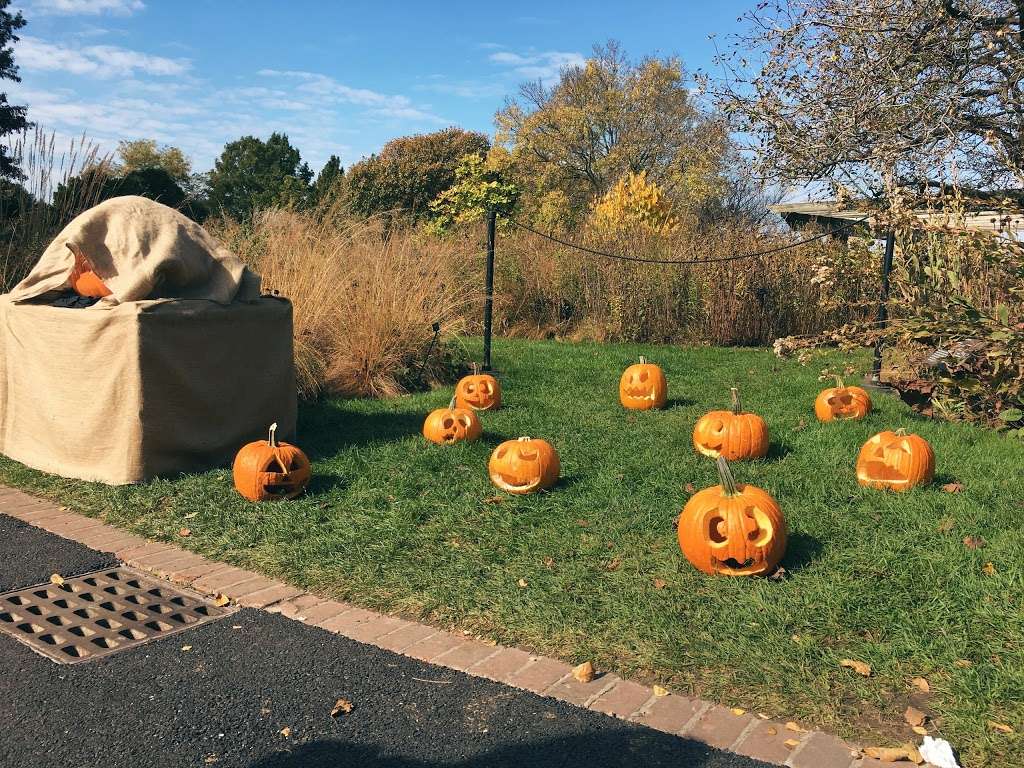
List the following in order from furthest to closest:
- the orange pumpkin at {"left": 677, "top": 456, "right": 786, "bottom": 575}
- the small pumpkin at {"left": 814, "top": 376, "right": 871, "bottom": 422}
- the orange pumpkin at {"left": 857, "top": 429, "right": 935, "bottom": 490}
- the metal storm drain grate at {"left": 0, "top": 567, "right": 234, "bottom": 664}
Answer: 1. the small pumpkin at {"left": 814, "top": 376, "right": 871, "bottom": 422}
2. the orange pumpkin at {"left": 857, "top": 429, "right": 935, "bottom": 490}
3. the orange pumpkin at {"left": 677, "top": 456, "right": 786, "bottom": 575}
4. the metal storm drain grate at {"left": 0, "top": 567, "right": 234, "bottom": 664}

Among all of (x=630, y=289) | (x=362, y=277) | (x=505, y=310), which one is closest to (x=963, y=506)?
(x=362, y=277)

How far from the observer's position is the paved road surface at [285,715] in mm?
2484

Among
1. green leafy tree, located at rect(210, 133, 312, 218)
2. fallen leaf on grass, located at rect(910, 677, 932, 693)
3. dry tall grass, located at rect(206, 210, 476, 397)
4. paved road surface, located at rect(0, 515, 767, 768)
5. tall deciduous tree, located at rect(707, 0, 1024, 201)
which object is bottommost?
paved road surface, located at rect(0, 515, 767, 768)

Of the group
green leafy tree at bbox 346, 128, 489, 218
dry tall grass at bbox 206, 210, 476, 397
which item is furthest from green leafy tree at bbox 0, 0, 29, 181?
dry tall grass at bbox 206, 210, 476, 397

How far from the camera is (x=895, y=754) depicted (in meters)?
2.46

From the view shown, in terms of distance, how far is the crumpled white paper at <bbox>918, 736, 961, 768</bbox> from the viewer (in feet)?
7.95

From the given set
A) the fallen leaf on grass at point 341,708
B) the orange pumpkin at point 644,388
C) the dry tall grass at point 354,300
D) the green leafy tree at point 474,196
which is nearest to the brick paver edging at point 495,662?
the fallen leaf on grass at point 341,708

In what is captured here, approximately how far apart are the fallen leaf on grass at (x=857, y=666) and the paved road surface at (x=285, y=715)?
0.70m

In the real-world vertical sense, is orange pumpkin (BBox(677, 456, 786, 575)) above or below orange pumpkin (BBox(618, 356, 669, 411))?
below

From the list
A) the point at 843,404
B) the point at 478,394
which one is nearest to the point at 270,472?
the point at 478,394

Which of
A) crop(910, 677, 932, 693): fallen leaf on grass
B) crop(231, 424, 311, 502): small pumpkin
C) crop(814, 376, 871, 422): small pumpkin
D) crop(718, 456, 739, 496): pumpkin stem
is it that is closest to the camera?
crop(910, 677, 932, 693): fallen leaf on grass

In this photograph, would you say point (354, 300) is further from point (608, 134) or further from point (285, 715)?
point (608, 134)

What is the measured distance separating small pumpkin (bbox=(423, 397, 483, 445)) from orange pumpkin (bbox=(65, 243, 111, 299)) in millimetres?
2238

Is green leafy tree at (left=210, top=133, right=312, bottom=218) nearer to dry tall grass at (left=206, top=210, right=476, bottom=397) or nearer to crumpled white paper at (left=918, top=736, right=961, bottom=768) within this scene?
dry tall grass at (left=206, top=210, right=476, bottom=397)
